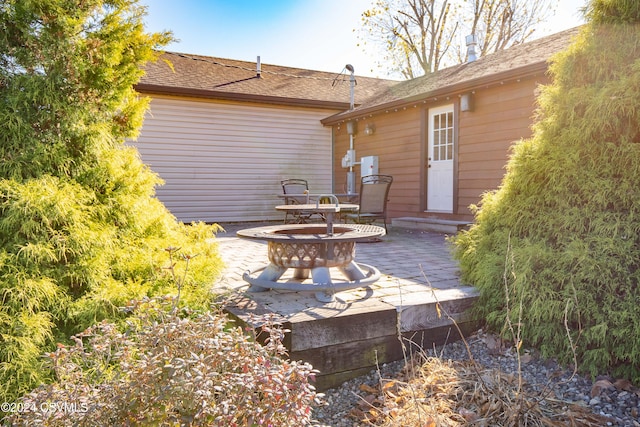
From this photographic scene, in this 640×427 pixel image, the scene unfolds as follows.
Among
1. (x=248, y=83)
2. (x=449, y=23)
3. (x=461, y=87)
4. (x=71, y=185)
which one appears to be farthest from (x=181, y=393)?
(x=449, y=23)

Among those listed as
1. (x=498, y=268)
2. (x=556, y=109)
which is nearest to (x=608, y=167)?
(x=556, y=109)

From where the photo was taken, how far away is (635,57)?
2375 millimetres

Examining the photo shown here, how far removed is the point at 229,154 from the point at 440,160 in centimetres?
451

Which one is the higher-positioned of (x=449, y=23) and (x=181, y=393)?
(x=449, y=23)

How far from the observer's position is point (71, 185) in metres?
2.25

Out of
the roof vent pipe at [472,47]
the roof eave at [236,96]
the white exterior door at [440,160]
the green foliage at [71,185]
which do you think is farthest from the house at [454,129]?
the green foliage at [71,185]

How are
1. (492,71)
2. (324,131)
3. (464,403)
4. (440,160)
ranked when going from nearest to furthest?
1. (464,403)
2. (492,71)
3. (440,160)
4. (324,131)

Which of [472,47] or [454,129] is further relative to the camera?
[472,47]

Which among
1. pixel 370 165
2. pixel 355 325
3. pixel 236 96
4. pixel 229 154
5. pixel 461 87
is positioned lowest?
pixel 355 325

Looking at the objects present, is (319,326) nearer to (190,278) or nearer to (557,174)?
(190,278)

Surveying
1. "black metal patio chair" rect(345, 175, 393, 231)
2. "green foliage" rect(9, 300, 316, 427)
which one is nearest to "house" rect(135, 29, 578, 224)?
"black metal patio chair" rect(345, 175, 393, 231)

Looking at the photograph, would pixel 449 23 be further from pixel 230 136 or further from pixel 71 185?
pixel 71 185

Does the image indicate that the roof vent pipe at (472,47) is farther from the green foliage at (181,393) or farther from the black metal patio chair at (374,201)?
the green foliage at (181,393)

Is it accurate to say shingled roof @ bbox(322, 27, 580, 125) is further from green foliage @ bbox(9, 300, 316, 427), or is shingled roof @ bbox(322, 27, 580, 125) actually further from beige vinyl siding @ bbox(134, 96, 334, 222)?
green foliage @ bbox(9, 300, 316, 427)
